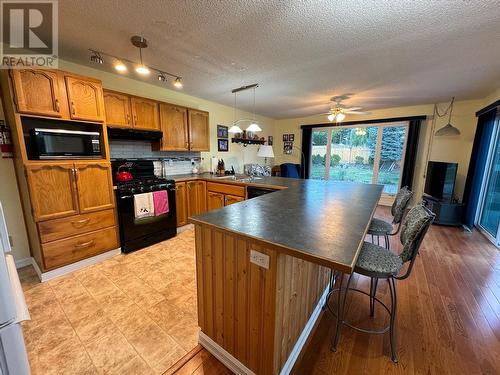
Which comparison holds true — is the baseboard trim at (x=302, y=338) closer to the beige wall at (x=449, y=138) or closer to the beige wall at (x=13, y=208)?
the beige wall at (x=13, y=208)

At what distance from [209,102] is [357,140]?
3989 millimetres

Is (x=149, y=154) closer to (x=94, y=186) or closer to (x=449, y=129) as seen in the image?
(x=94, y=186)

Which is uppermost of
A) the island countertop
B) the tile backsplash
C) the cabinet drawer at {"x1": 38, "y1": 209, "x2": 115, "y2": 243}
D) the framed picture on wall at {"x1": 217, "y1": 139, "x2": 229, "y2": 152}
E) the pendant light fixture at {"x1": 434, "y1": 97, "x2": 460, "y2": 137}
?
the pendant light fixture at {"x1": 434, "y1": 97, "x2": 460, "y2": 137}

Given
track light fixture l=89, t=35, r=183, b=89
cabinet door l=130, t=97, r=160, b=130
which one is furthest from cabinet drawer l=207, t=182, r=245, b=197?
track light fixture l=89, t=35, r=183, b=89

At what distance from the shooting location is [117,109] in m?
2.79

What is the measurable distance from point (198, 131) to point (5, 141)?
242 cm

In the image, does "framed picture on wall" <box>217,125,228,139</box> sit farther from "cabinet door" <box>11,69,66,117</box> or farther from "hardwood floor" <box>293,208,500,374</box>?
"hardwood floor" <box>293,208,500,374</box>

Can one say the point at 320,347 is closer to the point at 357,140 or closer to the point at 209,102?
the point at 209,102

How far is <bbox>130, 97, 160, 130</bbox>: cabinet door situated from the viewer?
2.97 m

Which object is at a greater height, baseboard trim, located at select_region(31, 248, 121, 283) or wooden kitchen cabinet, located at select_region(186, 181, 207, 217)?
wooden kitchen cabinet, located at select_region(186, 181, 207, 217)

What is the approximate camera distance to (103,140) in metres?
2.51

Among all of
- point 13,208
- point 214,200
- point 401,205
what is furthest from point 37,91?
point 401,205

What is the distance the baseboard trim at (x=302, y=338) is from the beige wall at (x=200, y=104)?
11.3 ft

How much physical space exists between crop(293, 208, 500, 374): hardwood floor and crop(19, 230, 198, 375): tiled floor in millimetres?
1009
